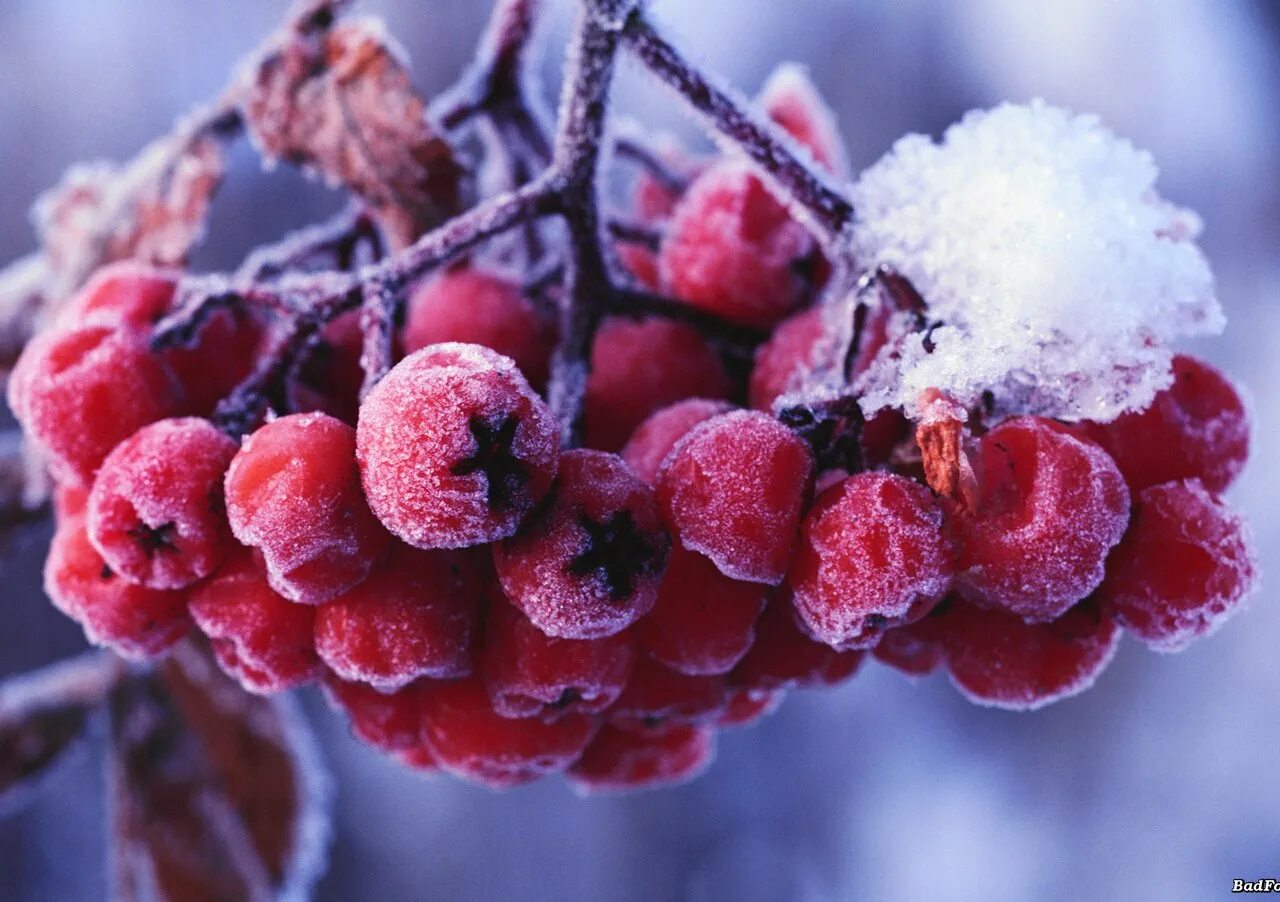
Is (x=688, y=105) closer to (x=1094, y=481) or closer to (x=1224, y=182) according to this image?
(x=1094, y=481)

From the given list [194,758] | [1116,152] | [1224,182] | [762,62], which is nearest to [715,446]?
[1116,152]

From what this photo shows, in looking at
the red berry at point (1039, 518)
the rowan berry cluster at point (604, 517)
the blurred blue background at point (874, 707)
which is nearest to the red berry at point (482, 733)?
the rowan berry cluster at point (604, 517)

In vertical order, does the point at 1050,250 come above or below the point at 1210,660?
below

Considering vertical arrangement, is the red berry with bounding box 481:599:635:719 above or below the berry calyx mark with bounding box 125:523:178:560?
below

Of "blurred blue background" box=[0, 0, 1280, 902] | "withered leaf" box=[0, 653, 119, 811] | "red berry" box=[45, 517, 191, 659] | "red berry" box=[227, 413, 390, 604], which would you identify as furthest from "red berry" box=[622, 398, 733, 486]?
"blurred blue background" box=[0, 0, 1280, 902]

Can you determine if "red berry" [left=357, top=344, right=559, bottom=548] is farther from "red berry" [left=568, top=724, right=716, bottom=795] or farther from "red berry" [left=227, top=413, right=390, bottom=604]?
"red berry" [left=568, top=724, right=716, bottom=795]

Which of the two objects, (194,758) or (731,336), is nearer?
(731,336)

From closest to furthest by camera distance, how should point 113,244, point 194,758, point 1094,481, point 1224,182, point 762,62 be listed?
point 1094,481 < point 113,244 < point 194,758 < point 1224,182 < point 762,62
